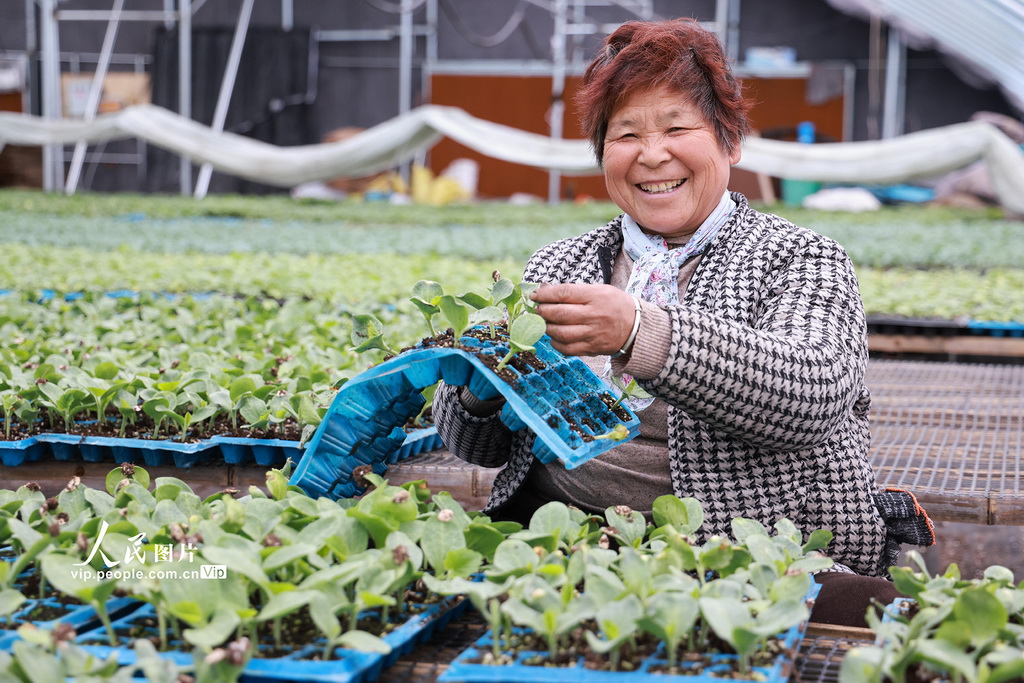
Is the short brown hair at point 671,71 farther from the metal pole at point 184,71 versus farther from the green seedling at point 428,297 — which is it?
the metal pole at point 184,71

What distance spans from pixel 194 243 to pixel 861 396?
16.4ft

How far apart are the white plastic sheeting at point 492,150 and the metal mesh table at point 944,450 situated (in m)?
3.72

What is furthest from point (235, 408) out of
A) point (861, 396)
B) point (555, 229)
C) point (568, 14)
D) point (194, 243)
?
point (568, 14)

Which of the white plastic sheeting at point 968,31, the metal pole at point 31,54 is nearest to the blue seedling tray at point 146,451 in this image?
the white plastic sheeting at point 968,31

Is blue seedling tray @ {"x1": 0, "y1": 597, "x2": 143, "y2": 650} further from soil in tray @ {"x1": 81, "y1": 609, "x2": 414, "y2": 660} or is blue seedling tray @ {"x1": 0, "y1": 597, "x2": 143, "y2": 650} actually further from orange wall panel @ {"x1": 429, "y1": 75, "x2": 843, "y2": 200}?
orange wall panel @ {"x1": 429, "y1": 75, "x2": 843, "y2": 200}

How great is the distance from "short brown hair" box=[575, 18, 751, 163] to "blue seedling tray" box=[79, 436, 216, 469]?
36.9 inches

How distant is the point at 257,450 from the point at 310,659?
984mm

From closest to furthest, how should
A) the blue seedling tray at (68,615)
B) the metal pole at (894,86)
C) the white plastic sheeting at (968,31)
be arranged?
1. the blue seedling tray at (68,615)
2. the white plastic sheeting at (968,31)
3. the metal pole at (894,86)

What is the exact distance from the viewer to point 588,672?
3.02 ft

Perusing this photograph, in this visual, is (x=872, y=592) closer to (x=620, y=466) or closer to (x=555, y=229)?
(x=620, y=466)

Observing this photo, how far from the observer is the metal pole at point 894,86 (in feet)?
40.1

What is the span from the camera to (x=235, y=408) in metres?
1.94

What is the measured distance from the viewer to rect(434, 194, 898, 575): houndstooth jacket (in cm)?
125

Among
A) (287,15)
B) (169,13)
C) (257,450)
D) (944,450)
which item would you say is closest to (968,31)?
Result: (287,15)
